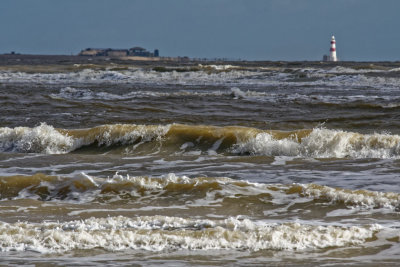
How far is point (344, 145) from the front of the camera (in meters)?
12.3

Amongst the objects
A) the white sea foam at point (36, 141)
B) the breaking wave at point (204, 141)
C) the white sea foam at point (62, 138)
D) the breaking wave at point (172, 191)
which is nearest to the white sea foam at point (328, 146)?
the breaking wave at point (204, 141)

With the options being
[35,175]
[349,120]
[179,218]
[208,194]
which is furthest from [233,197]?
[349,120]

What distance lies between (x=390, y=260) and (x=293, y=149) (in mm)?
6715

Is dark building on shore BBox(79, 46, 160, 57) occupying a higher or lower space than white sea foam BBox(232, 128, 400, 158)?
higher

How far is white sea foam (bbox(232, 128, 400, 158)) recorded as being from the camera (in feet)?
39.4

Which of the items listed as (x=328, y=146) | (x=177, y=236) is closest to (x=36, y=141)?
(x=328, y=146)

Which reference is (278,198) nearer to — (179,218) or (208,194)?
(208,194)

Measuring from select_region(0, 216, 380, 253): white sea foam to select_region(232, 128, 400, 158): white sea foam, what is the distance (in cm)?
556

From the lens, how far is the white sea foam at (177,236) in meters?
6.04

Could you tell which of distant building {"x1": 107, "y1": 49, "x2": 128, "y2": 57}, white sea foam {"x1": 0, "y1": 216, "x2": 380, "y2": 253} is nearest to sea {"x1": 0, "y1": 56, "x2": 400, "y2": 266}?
white sea foam {"x1": 0, "y1": 216, "x2": 380, "y2": 253}

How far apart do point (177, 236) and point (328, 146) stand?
6567 millimetres

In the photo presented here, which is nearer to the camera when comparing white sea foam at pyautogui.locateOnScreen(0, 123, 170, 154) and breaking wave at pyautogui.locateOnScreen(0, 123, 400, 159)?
breaking wave at pyautogui.locateOnScreen(0, 123, 400, 159)

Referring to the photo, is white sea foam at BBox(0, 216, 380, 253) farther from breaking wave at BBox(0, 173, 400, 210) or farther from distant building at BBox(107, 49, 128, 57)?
distant building at BBox(107, 49, 128, 57)

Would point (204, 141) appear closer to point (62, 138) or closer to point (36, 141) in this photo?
point (62, 138)
